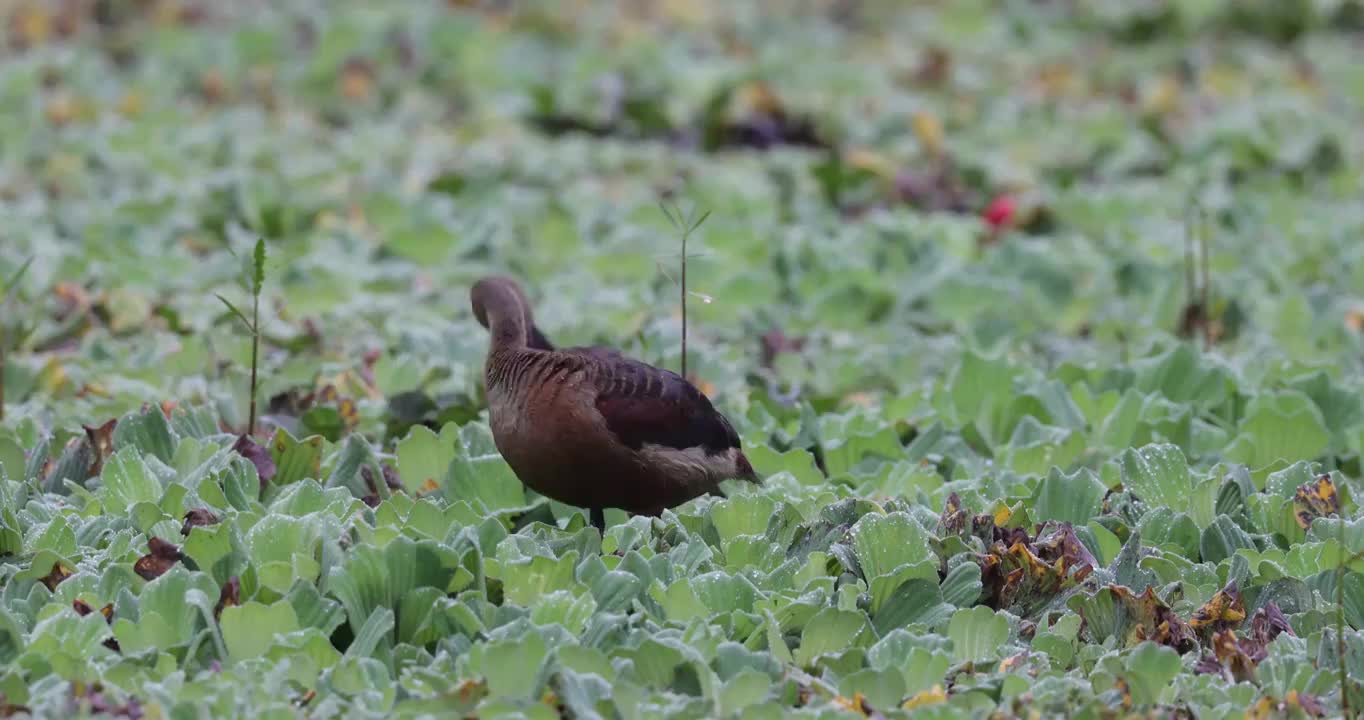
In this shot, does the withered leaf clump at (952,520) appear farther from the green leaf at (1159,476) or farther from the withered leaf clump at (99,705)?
the withered leaf clump at (99,705)

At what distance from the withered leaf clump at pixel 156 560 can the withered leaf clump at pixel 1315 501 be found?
6.93 ft

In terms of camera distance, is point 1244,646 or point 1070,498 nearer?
point 1244,646

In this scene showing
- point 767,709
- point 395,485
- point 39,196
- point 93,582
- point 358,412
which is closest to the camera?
point 767,709

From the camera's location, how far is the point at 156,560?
3436mm

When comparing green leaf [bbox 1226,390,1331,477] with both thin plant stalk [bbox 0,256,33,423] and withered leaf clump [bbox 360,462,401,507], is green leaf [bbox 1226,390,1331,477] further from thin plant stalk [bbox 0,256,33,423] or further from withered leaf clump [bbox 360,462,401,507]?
thin plant stalk [bbox 0,256,33,423]

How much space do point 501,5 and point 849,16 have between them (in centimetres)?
193

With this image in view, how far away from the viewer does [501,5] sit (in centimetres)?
1052

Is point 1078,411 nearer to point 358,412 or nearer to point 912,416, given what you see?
point 912,416

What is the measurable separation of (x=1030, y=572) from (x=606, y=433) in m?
0.82

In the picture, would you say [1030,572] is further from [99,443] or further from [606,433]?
[99,443]

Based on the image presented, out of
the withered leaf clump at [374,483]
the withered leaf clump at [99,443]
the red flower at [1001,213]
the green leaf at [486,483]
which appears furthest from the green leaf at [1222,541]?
the red flower at [1001,213]

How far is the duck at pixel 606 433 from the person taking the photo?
3.75 m

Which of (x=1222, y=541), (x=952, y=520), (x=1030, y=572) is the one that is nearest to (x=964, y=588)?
(x=1030, y=572)

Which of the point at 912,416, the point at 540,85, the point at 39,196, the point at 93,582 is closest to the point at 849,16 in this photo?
the point at 540,85
